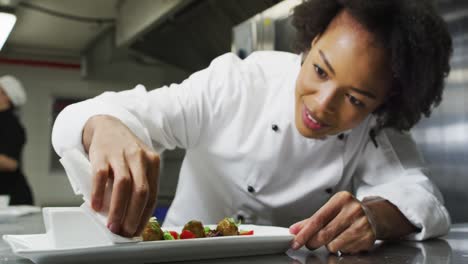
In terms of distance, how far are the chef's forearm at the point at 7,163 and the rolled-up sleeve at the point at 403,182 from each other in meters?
2.51

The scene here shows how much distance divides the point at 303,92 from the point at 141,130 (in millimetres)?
392

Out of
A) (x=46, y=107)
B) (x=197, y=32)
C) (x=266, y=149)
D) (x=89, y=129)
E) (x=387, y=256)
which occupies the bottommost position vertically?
(x=46, y=107)

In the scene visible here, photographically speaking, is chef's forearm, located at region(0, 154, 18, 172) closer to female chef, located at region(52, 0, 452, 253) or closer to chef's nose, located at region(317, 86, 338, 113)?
female chef, located at region(52, 0, 452, 253)

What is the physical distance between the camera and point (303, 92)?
1184mm

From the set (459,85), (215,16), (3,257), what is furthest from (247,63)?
(215,16)

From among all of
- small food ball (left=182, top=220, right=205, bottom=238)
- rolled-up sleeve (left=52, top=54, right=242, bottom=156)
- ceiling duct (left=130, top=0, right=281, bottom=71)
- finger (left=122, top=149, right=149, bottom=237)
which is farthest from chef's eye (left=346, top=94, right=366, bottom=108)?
ceiling duct (left=130, top=0, right=281, bottom=71)

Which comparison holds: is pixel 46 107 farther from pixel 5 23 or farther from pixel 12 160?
pixel 5 23

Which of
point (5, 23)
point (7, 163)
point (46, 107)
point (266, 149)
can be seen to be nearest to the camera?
point (266, 149)

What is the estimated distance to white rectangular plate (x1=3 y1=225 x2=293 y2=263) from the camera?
2.22 feet

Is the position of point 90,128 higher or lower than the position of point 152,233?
higher

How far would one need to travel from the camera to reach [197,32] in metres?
3.74

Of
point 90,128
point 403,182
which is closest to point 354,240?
point 403,182

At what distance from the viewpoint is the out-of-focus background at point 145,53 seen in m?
2.06

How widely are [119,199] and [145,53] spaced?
4.73 meters
